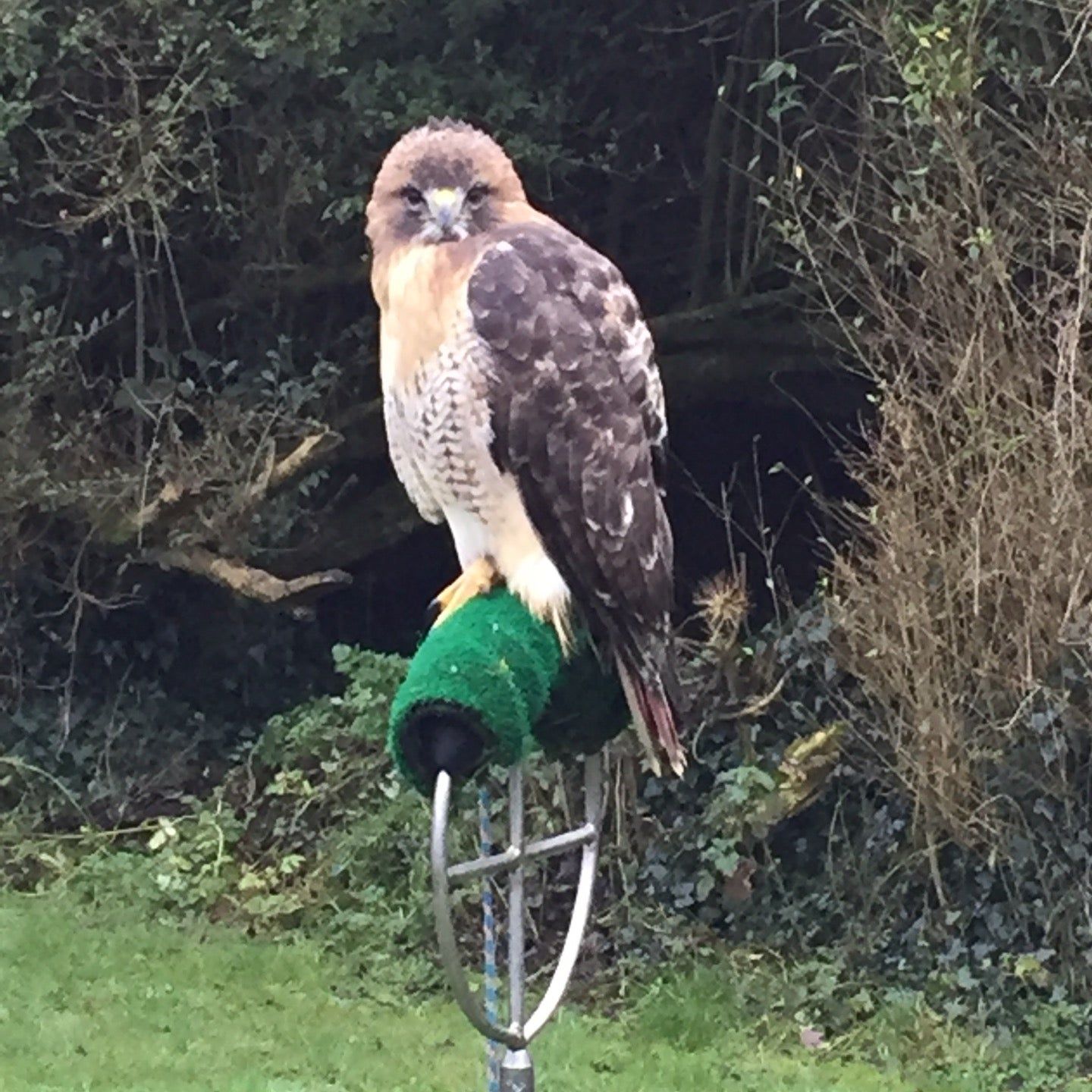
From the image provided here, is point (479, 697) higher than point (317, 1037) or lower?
higher

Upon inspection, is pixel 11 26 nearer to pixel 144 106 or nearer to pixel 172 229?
pixel 144 106

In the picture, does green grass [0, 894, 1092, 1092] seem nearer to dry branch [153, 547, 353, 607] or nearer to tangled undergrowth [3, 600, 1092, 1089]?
tangled undergrowth [3, 600, 1092, 1089]

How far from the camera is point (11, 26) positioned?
207 inches

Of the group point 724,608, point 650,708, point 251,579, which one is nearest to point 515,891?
point 650,708

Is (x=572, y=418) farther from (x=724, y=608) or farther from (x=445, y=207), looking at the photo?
(x=724, y=608)

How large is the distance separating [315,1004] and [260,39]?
292 cm

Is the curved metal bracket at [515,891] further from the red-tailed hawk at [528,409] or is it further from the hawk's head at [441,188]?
the hawk's head at [441,188]

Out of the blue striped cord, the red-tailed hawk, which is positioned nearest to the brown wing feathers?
the red-tailed hawk

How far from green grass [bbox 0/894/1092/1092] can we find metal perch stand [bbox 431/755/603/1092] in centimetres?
209

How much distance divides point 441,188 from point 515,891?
45.0 inches

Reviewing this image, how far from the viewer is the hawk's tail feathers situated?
2422 millimetres

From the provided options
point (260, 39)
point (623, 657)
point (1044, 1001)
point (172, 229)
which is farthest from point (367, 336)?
point (623, 657)

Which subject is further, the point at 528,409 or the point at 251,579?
the point at 251,579

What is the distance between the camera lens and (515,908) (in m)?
2.01
